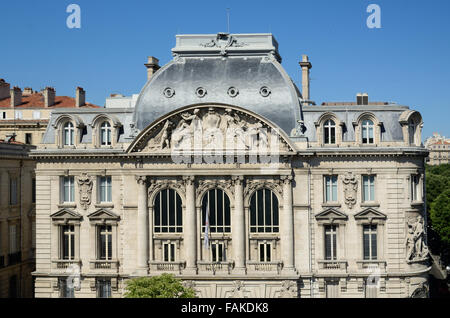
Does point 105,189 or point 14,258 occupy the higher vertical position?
point 105,189

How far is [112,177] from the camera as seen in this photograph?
5434 cm

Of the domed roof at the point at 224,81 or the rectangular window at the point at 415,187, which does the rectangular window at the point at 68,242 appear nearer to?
the domed roof at the point at 224,81

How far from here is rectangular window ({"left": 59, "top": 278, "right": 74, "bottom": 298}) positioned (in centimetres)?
5422

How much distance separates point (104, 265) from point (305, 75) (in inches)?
990

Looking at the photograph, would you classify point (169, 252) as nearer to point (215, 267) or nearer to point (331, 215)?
point (215, 267)

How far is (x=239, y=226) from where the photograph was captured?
172 feet

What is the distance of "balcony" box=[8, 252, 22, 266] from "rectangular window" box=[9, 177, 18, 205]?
482 centimetres

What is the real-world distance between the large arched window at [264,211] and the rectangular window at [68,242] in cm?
1526

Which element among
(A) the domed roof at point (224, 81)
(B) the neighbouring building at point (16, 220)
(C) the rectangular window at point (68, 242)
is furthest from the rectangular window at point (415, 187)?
(B) the neighbouring building at point (16, 220)

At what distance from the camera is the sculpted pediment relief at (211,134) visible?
52.5m

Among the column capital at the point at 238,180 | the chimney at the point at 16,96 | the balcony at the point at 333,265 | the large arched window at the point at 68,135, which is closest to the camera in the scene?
the balcony at the point at 333,265

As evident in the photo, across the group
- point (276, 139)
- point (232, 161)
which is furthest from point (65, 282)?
point (276, 139)

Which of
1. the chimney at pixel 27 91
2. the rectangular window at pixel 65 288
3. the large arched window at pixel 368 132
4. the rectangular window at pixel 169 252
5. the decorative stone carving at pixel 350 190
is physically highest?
the chimney at pixel 27 91

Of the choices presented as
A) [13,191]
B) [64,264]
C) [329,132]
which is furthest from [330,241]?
[13,191]
